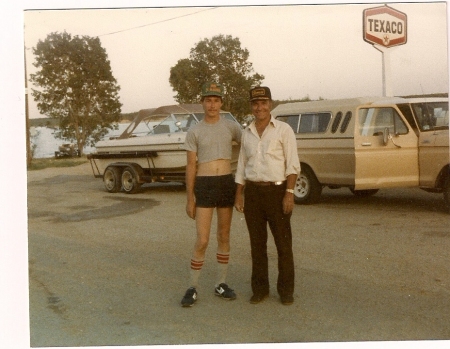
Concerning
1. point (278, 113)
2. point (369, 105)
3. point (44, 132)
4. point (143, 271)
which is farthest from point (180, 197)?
point (44, 132)

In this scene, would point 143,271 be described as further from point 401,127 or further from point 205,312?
point 401,127

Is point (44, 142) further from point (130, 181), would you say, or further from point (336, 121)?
point (336, 121)

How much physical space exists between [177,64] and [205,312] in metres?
6.61

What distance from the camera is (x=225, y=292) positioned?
18.4 ft

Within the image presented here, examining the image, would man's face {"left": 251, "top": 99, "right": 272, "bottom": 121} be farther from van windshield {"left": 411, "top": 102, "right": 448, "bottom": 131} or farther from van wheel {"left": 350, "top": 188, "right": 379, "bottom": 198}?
van wheel {"left": 350, "top": 188, "right": 379, "bottom": 198}

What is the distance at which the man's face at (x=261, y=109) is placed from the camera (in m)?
5.26

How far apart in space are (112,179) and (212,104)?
9342mm

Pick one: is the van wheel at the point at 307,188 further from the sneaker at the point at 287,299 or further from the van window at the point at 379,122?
the sneaker at the point at 287,299

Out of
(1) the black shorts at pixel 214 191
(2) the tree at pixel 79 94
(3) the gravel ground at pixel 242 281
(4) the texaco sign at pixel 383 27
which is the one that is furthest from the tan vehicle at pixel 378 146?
(2) the tree at pixel 79 94

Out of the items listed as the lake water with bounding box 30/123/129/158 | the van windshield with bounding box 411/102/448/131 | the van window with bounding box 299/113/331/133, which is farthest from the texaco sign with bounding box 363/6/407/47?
the lake water with bounding box 30/123/129/158

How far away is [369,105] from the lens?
9.89 m

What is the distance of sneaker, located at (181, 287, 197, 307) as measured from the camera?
544 centimetres

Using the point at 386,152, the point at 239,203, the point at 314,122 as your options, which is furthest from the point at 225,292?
the point at 314,122

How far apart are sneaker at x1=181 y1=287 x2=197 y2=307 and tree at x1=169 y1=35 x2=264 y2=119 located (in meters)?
4.82
